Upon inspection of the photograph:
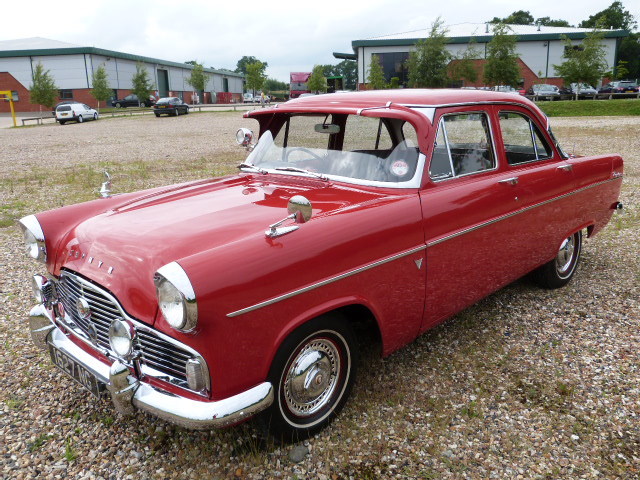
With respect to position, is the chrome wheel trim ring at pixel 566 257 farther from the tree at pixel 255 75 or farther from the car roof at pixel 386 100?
the tree at pixel 255 75

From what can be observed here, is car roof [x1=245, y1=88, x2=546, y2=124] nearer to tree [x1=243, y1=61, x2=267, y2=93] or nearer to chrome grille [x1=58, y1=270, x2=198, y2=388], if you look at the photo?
chrome grille [x1=58, y1=270, x2=198, y2=388]

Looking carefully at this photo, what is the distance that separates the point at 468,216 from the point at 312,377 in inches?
59.8

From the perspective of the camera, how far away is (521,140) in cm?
418

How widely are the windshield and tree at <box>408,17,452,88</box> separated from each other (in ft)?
118

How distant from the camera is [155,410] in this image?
227cm

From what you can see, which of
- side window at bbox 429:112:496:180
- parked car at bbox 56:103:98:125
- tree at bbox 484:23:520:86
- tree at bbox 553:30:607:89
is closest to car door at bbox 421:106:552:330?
side window at bbox 429:112:496:180

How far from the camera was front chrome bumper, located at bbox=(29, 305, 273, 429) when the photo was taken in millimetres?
2199

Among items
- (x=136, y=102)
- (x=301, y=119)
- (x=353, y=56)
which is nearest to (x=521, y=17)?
(x=353, y=56)

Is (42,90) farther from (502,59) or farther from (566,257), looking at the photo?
(566,257)

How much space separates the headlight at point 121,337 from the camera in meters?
2.39

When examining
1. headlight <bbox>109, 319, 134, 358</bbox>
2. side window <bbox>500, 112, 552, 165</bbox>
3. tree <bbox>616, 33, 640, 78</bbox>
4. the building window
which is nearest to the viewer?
headlight <bbox>109, 319, 134, 358</bbox>

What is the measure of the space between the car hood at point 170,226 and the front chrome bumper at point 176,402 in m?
0.32

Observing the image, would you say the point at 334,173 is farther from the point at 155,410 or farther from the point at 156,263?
the point at 155,410

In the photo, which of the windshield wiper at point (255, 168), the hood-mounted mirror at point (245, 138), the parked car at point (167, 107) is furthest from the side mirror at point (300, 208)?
the parked car at point (167, 107)
